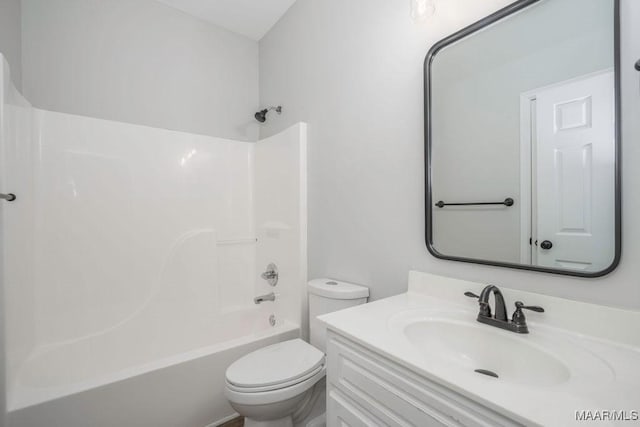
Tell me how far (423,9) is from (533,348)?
1.25 m

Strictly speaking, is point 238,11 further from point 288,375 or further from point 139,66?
point 288,375

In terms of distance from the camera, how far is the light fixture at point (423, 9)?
1.11 meters

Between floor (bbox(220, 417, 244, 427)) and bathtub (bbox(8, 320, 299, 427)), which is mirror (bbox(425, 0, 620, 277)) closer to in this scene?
bathtub (bbox(8, 320, 299, 427))

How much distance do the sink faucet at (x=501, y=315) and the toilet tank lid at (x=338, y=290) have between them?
0.59 metres

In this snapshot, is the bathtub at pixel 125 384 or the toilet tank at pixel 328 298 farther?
the toilet tank at pixel 328 298

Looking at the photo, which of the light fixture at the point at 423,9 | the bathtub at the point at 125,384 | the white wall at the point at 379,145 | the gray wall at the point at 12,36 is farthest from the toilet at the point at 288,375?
the gray wall at the point at 12,36

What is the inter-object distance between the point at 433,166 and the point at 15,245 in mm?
1949

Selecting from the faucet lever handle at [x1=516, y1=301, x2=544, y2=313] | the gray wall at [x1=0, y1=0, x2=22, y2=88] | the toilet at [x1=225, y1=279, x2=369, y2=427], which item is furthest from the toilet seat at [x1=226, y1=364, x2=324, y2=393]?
the gray wall at [x1=0, y1=0, x2=22, y2=88]

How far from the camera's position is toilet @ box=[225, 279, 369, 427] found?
1171 millimetres

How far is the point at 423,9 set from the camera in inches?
43.9

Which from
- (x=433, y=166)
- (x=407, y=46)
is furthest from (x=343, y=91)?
(x=433, y=166)

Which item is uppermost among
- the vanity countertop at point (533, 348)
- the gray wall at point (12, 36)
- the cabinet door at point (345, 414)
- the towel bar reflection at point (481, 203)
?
the gray wall at point (12, 36)

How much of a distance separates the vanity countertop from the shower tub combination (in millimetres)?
958

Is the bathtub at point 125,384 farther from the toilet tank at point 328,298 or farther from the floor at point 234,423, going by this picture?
the toilet tank at point 328,298
